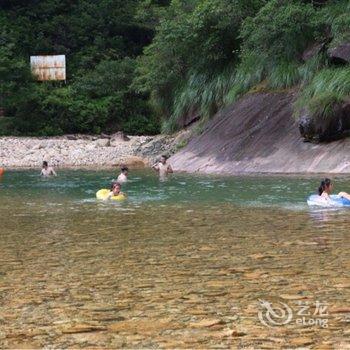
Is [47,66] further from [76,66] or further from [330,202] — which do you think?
[330,202]

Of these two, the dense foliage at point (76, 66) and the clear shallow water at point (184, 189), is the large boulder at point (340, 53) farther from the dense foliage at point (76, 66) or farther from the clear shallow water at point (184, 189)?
the dense foliage at point (76, 66)

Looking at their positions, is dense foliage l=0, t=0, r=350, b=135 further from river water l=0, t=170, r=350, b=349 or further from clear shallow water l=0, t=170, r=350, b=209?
river water l=0, t=170, r=350, b=349

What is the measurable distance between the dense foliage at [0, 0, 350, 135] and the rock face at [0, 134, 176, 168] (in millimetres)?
1630

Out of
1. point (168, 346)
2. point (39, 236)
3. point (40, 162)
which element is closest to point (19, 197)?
point (39, 236)

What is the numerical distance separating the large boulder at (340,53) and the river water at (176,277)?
11619mm

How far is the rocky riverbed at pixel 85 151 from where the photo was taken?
32438mm

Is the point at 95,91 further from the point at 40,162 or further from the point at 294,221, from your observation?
the point at 294,221

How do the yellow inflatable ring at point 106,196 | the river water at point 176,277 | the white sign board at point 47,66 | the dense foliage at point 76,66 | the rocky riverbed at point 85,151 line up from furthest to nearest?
the white sign board at point 47,66
the dense foliage at point 76,66
the rocky riverbed at point 85,151
the yellow inflatable ring at point 106,196
the river water at point 176,277

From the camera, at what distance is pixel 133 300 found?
5.91m

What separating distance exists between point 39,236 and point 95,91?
120ft

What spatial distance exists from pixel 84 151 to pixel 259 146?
1360cm

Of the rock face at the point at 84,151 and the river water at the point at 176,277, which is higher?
the river water at the point at 176,277

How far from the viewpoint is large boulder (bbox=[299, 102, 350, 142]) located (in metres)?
22.1

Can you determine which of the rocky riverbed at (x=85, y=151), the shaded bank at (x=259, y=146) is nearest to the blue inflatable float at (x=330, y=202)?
the shaded bank at (x=259, y=146)
